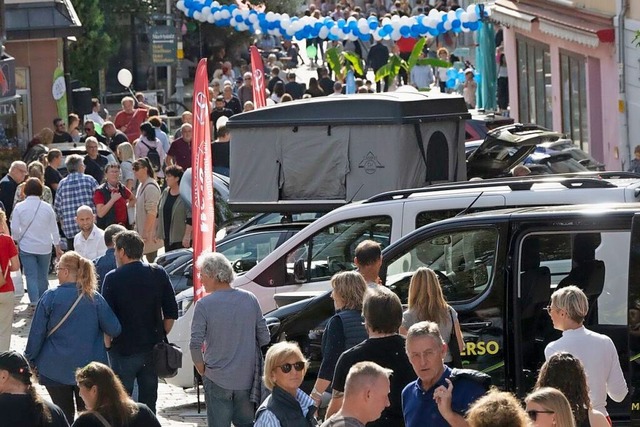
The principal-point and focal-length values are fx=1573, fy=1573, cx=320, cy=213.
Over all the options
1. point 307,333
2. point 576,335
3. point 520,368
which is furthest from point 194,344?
point 576,335

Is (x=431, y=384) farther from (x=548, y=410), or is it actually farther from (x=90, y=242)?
(x=90, y=242)

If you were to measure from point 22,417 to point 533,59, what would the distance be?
86.9ft

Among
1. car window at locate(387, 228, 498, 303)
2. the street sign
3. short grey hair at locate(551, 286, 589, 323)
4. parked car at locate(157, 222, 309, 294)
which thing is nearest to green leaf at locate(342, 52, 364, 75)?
the street sign

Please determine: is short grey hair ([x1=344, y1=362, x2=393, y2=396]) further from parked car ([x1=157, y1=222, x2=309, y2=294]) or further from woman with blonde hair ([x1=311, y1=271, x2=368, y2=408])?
parked car ([x1=157, y1=222, x2=309, y2=294])

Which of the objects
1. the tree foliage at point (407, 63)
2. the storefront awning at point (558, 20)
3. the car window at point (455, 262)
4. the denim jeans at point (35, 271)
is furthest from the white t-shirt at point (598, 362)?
the tree foliage at point (407, 63)

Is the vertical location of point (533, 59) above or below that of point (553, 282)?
above

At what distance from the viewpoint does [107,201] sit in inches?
712

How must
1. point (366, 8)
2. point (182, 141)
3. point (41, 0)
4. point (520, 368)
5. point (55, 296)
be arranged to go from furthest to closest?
point (366, 8), point (41, 0), point (182, 141), point (55, 296), point (520, 368)

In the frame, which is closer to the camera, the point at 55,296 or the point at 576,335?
the point at 576,335

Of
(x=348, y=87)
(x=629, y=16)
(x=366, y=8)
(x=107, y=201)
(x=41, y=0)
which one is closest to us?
(x=107, y=201)

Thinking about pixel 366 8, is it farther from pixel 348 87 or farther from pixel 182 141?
pixel 182 141

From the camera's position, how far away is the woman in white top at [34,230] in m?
17.3

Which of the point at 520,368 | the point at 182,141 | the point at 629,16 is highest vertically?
the point at 629,16

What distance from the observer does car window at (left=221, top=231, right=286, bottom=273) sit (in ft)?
47.9
